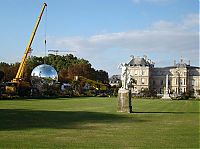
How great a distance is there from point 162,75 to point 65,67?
51.4 metres

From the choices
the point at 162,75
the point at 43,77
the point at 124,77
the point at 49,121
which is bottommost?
the point at 49,121

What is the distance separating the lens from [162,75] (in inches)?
6398

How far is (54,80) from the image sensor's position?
301 feet

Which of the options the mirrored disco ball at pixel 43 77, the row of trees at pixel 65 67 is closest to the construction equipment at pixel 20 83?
the mirrored disco ball at pixel 43 77

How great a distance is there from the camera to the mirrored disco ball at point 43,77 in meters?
85.4

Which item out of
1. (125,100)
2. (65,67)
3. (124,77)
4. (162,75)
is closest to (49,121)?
(125,100)

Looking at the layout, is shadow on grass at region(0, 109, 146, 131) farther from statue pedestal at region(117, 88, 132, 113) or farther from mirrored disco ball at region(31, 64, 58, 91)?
mirrored disco ball at region(31, 64, 58, 91)

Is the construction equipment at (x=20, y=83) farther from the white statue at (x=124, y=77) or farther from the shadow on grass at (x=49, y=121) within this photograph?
the shadow on grass at (x=49, y=121)

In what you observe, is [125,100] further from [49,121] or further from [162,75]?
[162,75]

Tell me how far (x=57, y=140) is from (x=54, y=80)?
260 ft

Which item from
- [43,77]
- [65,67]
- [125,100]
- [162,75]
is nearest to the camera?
[125,100]

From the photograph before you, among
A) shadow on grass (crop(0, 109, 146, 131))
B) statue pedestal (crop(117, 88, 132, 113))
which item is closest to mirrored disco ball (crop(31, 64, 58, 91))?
statue pedestal (crop(117, 88, 132, 113))

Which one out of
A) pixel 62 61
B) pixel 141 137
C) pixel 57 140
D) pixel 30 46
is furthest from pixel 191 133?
pixel 62 61

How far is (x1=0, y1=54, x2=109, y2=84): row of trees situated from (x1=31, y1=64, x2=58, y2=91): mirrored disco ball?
579 cm
